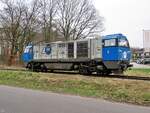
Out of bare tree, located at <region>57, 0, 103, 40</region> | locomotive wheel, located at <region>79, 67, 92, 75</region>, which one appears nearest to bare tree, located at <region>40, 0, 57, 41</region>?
bare tree, located at <region>57, 0, 103, 40</region>

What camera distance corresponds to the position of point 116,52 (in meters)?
26.8

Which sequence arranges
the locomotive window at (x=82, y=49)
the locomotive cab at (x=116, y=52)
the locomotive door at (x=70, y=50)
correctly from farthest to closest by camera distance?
1. the locomotive door at (x=70, y=50)
2. the locomotive window at (x=82, y=49)
3. the locomotive cab at (x=116, y=52)

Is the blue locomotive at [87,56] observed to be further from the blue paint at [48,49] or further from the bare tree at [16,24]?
the bare tree at [16,24]

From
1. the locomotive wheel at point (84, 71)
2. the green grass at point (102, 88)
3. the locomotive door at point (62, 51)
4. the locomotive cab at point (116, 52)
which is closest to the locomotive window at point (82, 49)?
the locomotive wheel at point (84, 71)

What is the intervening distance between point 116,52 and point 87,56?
129 inches

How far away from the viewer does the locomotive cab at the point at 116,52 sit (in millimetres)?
26719

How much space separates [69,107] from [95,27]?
→ 6860 centimetres

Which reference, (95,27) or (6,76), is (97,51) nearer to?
(6,76)

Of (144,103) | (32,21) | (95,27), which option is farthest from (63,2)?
(144,103)

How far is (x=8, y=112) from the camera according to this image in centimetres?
1147

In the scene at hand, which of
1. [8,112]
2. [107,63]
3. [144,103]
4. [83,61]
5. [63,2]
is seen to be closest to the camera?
[8,112]

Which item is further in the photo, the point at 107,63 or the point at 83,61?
the point at 83,61

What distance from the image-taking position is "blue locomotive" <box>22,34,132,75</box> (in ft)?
88.5

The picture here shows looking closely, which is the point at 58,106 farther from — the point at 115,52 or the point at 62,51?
the point at 62,51
